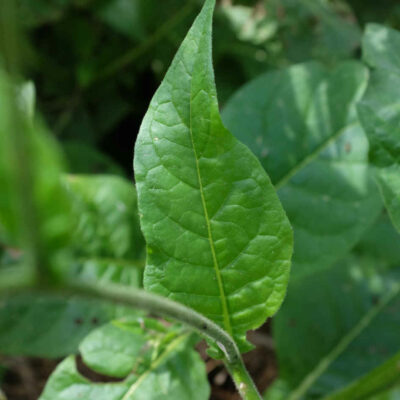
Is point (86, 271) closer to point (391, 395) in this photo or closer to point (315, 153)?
point (315, 153)

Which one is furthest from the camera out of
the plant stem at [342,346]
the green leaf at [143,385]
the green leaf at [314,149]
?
the plant stem at [342,346]

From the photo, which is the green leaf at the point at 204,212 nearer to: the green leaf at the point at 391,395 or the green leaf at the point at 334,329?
the green leaf at the point at 391,395

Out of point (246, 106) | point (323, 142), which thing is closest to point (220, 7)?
point (246, 106)

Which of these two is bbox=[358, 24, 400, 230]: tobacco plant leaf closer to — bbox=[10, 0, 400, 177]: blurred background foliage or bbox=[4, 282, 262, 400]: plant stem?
bbox=[4, 282, 262, 400]: plant stem

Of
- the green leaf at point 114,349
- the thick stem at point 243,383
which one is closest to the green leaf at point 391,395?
the thick stem at point 243,383

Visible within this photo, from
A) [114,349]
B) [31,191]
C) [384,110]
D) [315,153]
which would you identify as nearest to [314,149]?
[315,153]
